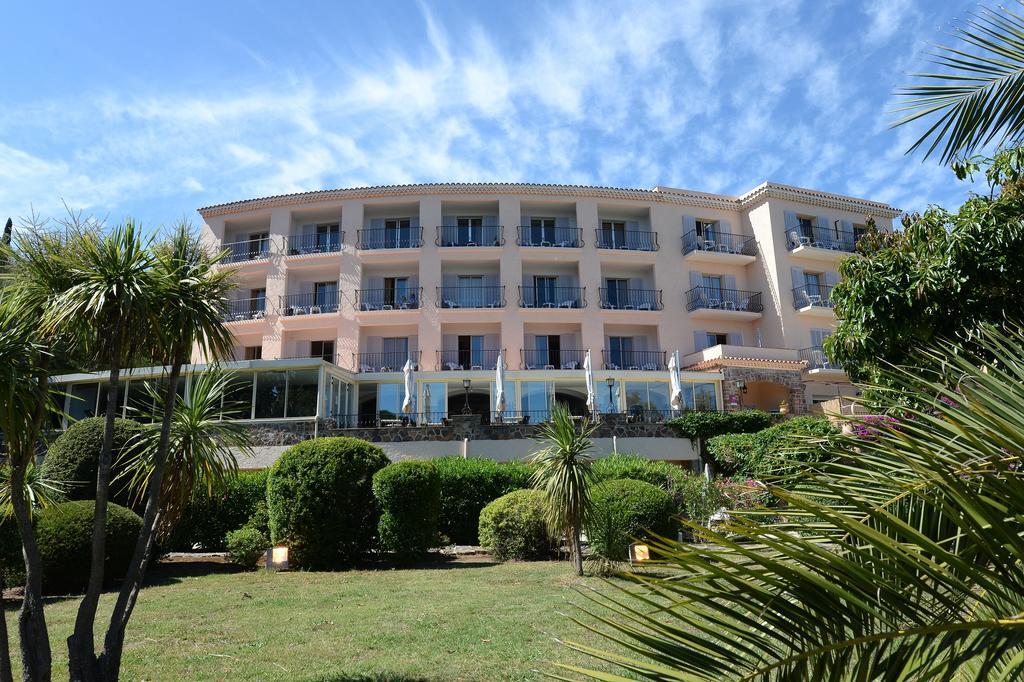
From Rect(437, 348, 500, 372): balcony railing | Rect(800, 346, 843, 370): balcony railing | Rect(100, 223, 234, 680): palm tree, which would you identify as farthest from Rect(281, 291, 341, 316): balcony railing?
Rect(100, 223, 234, 680): palm tree

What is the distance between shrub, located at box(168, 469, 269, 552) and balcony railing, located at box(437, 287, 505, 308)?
1683cm

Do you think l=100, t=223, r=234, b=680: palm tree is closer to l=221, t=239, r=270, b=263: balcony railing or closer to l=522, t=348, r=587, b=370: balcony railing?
l=522, t=348, r=587, b=370: balcony railing

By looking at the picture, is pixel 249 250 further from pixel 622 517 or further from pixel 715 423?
pixel 622 517

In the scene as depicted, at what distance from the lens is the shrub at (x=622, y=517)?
11938mm

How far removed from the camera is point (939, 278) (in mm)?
6855

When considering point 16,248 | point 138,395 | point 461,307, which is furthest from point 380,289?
point 16,248

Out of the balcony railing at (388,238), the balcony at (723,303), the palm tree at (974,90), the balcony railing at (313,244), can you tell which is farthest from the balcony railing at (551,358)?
the palm tree at (974,90)

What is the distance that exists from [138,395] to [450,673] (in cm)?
2148

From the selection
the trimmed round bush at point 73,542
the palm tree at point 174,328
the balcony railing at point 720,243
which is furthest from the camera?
the balcony railing at point 720,243

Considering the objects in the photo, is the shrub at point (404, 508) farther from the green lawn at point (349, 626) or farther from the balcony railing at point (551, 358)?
the balcony railing at point (551, 358)

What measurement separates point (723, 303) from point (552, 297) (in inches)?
331

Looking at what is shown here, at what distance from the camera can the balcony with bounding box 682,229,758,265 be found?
32688mm

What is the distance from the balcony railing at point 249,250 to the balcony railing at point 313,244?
46.0 inches

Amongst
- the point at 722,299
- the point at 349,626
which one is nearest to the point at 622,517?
the point at 349,626
